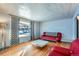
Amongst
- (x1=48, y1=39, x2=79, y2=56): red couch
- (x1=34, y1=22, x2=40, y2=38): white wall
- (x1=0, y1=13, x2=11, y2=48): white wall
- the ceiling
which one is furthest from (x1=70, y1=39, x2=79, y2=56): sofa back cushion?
(x1=0, y1=13, x2=11, y2=48): white wall

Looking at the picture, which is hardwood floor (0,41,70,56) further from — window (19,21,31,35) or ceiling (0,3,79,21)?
ceiling (0,3,79,21)

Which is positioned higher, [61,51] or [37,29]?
[37,29]

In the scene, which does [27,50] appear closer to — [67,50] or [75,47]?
[67,50]

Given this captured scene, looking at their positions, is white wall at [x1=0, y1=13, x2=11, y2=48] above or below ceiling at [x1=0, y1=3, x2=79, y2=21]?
below

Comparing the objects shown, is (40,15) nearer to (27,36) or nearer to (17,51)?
(27,36)

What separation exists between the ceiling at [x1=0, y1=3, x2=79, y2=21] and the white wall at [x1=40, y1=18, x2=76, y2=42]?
7 cm

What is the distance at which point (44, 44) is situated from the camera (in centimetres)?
148

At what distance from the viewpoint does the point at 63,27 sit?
4.81 ft

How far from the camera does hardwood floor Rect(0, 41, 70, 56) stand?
1.35 meters

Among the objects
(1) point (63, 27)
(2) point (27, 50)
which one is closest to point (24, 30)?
(2) point (27, 50)

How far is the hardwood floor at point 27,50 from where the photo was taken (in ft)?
4.43

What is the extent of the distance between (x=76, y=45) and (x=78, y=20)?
405 mm

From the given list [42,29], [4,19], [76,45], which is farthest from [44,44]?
[4,19]

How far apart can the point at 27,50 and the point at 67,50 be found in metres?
0.65
